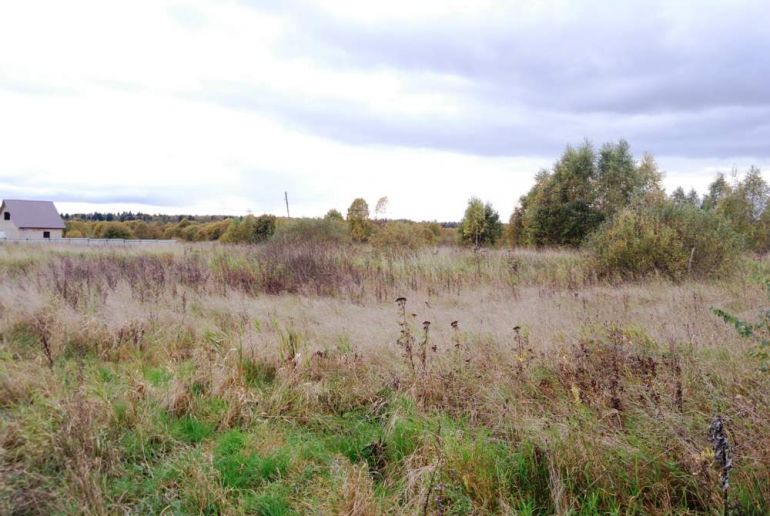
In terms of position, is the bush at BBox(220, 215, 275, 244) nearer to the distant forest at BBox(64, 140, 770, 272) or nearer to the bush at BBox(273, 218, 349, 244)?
the distant forest at BBox(64, 140, 770, 272)

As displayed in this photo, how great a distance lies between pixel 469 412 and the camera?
3.40 m

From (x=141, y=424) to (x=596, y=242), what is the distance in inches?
417

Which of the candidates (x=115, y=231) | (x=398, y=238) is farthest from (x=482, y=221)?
(x=115, y=231)

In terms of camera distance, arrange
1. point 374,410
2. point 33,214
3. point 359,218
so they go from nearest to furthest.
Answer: point 374,410 < point 359,218 < point 33,214

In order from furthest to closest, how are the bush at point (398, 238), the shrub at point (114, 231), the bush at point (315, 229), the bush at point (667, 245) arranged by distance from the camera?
1. the shrub at point (114, 231)
2. the bush at point (315, 229)
3. the bush at point (398, 238)
4. the bush at point (667, 245)

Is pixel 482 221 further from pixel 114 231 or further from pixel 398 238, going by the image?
pixel 114 231

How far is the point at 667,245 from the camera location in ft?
33.1

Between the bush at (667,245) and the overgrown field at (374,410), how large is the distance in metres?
3.55

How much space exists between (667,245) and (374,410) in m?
9.20

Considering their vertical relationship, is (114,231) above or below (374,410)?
above

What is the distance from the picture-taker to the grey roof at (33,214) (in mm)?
38500

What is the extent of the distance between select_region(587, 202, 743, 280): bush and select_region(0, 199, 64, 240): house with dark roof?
142 ft

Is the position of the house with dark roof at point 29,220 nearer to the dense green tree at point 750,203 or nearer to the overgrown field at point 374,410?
the overgrown field at point 374,410

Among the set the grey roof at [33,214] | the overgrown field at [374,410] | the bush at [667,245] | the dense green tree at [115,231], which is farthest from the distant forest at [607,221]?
the dense green tree at [115,231]
